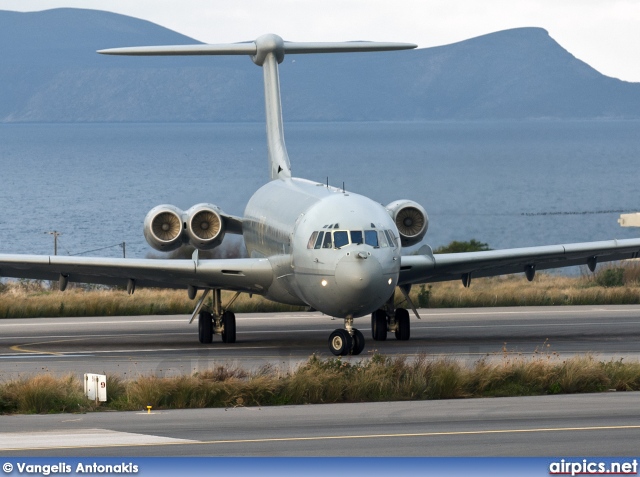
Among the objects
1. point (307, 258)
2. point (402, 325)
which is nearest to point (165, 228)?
point (402, 325)

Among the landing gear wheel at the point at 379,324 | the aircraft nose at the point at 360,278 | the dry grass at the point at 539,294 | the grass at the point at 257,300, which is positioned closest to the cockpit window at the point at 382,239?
the aircraft nose at the point at 360,278

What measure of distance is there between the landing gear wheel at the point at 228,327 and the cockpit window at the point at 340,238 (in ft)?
18.4

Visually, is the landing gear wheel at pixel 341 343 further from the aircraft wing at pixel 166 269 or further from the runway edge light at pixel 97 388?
the runway edge light at pixel 97 388

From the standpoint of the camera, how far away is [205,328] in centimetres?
3111

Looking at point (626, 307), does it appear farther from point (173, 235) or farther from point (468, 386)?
point (468, 386)

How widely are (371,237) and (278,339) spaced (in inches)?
Answer: 257

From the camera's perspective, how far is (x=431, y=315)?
3916cm

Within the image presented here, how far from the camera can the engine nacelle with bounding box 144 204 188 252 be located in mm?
32781

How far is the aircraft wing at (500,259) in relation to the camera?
99.7 feet

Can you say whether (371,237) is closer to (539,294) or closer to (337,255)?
(337,255)

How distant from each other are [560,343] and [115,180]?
152 meters

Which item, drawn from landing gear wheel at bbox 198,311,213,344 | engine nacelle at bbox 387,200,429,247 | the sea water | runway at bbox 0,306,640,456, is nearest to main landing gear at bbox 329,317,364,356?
runway at bbox 0,306,640,456

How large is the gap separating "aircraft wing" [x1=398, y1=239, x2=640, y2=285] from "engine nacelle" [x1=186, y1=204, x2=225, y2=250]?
17.8ft

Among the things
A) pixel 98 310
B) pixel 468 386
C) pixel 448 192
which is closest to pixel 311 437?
pixel 468 386
